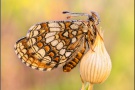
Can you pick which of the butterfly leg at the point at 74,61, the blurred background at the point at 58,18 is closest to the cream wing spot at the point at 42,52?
the butterfly leg at the point at 74,61

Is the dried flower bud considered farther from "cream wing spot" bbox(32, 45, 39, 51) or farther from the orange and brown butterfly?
"cream wing spot" bbox(32, 45, 39, 51)

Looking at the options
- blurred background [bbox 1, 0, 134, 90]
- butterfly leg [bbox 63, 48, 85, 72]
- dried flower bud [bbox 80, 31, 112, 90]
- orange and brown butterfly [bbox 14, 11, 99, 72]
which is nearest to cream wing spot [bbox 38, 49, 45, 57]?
orange and brown butterfly [bbox 14, 11, 99, 72]

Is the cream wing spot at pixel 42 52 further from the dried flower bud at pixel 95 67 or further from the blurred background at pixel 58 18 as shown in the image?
the blurred background at pixel 58 18

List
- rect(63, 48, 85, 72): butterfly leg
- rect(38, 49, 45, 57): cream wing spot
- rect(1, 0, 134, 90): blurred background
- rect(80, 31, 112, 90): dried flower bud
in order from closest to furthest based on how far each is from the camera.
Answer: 1. rect(80, 31, 112, 90): dried flower bud
2. rect(63, 48, 85, 72): butterfly leg
3. rect(38, 49, 45, 57): cream wing spot
4. rect(1, 0, 134, 90): blurred background

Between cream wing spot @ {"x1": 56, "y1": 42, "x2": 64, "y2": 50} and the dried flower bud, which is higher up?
cream wing spot @ {"x1": 56, "y1": 42, "x2": 64, "y2": 50}

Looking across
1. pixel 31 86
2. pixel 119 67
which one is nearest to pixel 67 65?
pixel 31 86

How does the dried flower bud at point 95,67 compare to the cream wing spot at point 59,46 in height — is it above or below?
below

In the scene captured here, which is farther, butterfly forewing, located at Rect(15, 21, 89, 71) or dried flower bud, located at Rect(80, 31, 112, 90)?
butterfly forewing, located at Rect(15, 21, 89, 71)
